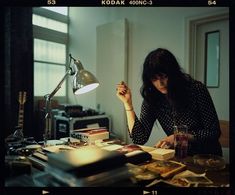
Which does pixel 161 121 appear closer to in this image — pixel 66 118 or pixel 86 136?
pixel 86 136

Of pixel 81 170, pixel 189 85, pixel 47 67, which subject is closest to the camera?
pixel 81 170

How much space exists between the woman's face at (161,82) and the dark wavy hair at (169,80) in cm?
1

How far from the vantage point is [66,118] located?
2.10m

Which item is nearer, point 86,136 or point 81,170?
point 81,170

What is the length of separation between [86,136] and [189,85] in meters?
0.54

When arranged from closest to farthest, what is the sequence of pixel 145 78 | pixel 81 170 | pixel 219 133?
Answer: pixel 81 170 → pixel 219 133 → pixel 145 78

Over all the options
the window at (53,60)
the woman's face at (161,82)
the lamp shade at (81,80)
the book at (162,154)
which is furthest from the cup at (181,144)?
the window at (53,60)

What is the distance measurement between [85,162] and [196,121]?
644mm

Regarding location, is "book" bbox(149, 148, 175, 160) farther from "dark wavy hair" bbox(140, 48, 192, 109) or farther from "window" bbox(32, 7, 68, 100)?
"window" bbox(32, 7, 68, 100)

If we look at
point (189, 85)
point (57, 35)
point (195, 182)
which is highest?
point (57, 35)

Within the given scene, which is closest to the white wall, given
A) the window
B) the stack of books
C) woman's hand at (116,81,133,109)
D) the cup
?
the window

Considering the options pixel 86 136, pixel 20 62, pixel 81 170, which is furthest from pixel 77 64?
pixel 20 62

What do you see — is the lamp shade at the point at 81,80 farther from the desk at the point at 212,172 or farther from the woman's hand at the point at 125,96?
the desk at the point at 212,172

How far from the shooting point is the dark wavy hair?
3.57ft
